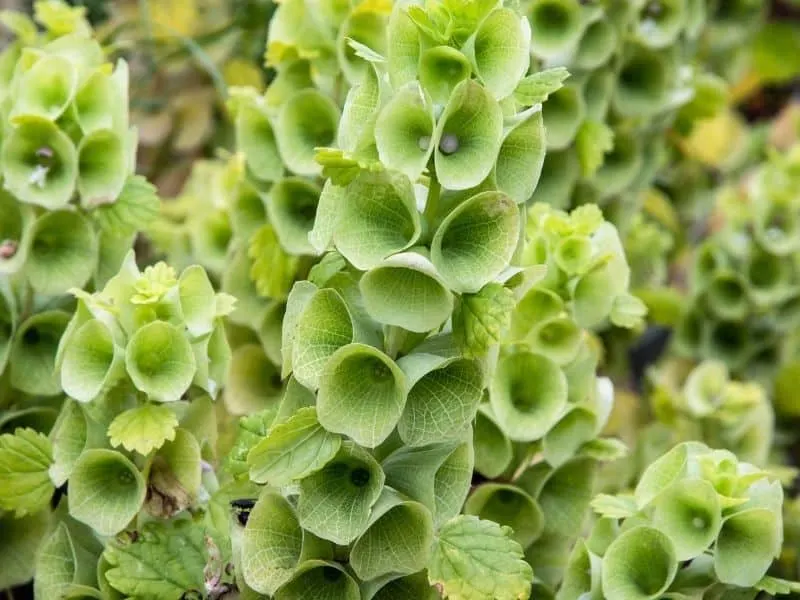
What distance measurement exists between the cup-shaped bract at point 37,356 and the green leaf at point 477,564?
1.01 feet

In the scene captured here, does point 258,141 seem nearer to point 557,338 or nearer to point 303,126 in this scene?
point 303,126

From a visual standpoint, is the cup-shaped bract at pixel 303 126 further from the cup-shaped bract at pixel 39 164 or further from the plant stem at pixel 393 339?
the plant stem at pixel 393 339

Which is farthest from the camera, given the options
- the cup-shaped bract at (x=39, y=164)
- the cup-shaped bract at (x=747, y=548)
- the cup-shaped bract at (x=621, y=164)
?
the cup-shaped bract at (x=621, y=164)

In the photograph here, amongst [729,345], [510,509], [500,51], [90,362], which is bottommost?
[729,345]

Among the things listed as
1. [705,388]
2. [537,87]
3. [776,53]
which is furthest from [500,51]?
[776,53]

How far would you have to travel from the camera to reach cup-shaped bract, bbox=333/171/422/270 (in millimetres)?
568

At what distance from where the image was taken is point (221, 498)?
727mm

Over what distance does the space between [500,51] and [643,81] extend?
1.78 feet

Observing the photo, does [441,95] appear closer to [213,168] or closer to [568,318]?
[568,318]

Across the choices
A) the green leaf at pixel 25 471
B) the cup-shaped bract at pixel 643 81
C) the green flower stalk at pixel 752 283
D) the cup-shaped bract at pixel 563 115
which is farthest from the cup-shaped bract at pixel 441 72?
the green flower stalk at pixel 752 283

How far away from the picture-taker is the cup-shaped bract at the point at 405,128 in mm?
571

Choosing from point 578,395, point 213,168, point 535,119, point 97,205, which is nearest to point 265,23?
point 213,168

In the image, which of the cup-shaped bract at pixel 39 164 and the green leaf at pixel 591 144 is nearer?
the cup-shaped bract at pixel 39 164

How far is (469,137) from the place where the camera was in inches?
22.8
